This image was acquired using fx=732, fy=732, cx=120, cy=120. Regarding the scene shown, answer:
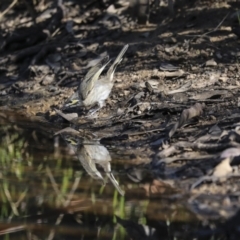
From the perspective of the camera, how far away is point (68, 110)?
8.00 metres

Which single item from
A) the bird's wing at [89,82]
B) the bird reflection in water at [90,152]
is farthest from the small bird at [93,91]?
the bird reflection in water at [90,152]

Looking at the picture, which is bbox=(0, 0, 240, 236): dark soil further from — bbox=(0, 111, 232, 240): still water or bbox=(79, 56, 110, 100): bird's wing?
bbox=(79, 56, 110, 100): bird's wing

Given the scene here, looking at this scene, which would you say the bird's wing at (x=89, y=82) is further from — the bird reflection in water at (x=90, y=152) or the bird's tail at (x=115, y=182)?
the bird's tail at (x=115, y=182)

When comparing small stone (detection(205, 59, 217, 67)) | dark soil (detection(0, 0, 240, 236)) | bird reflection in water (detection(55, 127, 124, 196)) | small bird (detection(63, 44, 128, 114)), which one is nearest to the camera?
dark soil (detection(0, 0, 240, 236))

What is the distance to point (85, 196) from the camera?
5.24m

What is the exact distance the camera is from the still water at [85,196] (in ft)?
14.9

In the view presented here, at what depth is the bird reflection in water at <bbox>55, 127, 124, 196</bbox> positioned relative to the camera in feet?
18.9

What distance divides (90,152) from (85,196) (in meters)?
1.30

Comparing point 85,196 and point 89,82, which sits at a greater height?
point 85,196

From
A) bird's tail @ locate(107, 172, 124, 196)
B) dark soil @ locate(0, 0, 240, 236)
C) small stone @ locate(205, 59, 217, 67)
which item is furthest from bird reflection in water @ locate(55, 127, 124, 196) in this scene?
small stone @ locate(205, 59, 217, 67)

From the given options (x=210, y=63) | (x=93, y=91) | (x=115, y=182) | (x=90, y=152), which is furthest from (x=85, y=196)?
(x=210, y=63)

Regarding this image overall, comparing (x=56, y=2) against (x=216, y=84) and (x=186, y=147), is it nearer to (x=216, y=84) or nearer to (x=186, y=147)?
(x=216, y=84)

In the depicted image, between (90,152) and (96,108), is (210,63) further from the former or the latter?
(90,152)

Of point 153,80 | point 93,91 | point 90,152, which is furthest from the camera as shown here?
point 153,80
